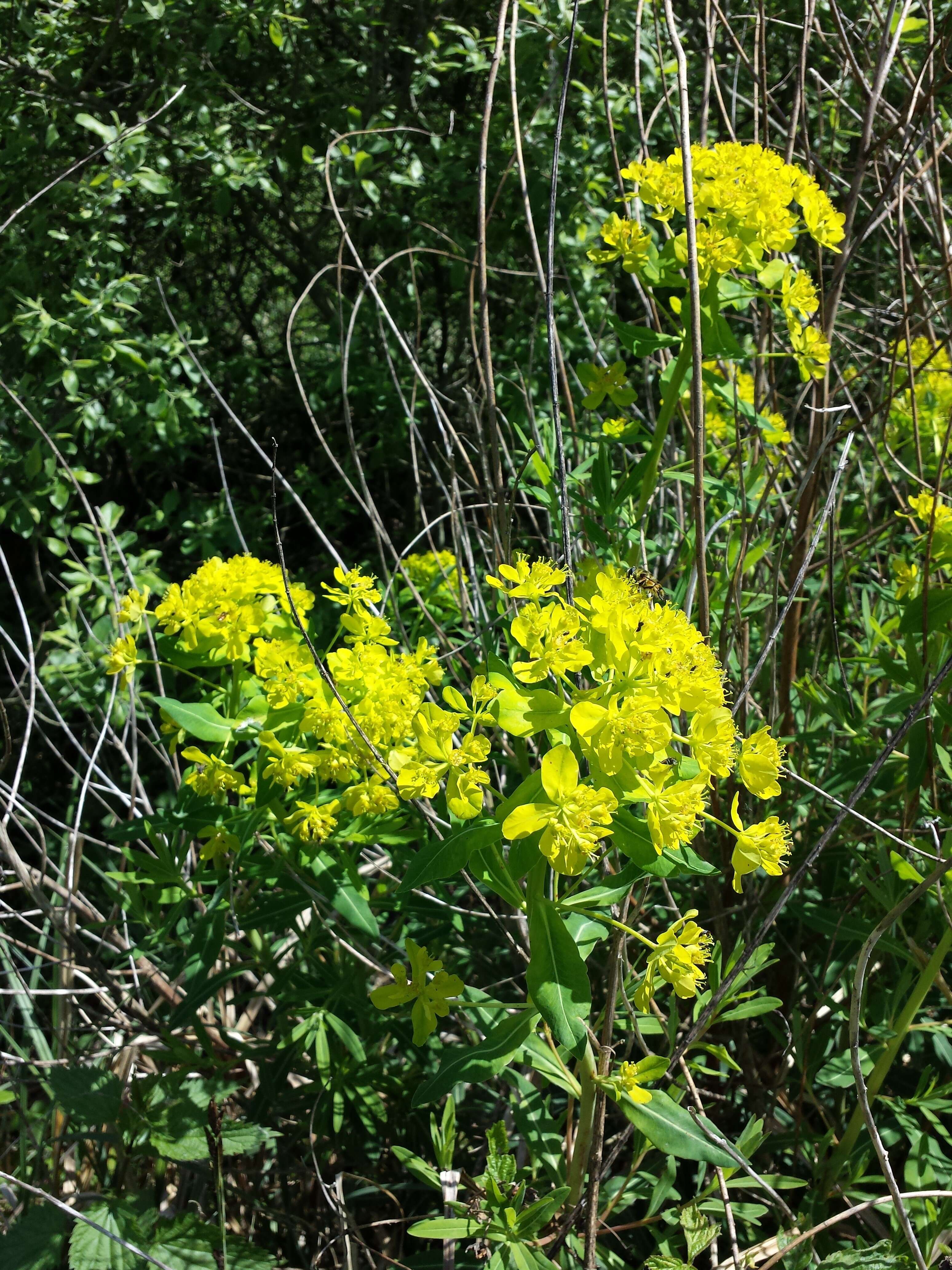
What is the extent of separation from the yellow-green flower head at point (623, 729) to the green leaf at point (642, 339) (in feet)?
2.41

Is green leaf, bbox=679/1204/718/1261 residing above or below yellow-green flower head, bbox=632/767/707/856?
below

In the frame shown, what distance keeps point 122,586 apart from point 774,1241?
2.54 meters

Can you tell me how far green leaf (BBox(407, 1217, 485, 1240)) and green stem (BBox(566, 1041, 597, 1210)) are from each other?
0.44 ft

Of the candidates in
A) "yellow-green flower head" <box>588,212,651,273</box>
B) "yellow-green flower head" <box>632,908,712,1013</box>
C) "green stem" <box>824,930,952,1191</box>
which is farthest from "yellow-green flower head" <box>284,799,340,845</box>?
"yellow-green flower head" <box>588,212,651,273</box>

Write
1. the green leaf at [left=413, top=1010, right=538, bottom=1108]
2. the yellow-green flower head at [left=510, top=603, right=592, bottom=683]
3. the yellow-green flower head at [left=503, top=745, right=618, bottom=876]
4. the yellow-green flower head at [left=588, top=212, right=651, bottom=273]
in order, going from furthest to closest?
the yellow-green flower head at [left=588, top=212, right=651, bottom=273], the green leaf at [left=413, top=1010, right=538, bottom=1108], the yellow-green flower head at [left=510, top=603, right=592, bottom=683], the yellow-green flower head at [left=503, top=745, right=618, bottom=876]

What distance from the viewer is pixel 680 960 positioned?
1.18 metres

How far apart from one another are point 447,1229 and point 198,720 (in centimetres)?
77

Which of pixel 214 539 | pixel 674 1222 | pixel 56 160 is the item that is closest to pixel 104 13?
pixel 56 160

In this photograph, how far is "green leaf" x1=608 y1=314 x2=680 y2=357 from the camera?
5.31ft

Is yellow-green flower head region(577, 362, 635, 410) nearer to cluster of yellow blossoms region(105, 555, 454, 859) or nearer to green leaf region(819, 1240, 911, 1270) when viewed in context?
cluster of yellow blossoms region(105, 555, 454, 859)

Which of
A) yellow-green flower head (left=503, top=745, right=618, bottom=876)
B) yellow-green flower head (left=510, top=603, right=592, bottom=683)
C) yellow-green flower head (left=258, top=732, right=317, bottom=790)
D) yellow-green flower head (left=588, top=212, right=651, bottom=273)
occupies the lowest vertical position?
yellow-green flower head (left=258, top=732, right=317, bottom=790)

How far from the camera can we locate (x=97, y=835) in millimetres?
3402

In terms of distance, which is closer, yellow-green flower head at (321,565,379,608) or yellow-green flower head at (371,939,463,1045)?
yellow-green flower head at (371,939,463,1045)

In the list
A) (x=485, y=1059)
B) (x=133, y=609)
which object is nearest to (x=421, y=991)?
(x=485, y=1059)
